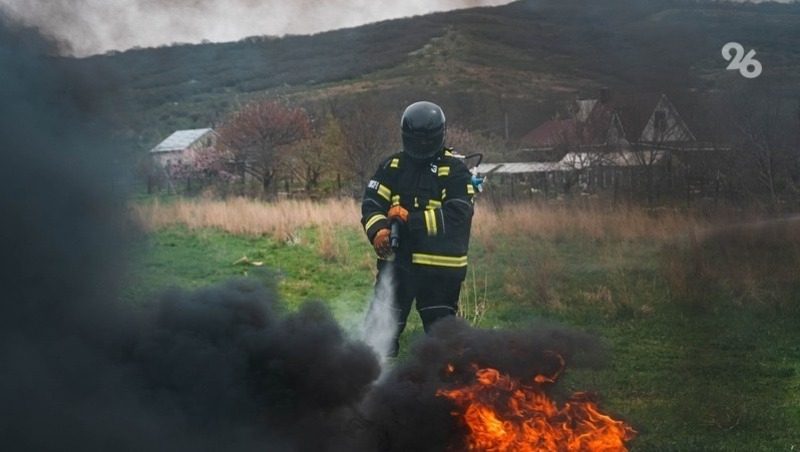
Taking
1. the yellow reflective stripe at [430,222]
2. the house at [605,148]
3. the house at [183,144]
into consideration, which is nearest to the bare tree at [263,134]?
the house at [183,144]

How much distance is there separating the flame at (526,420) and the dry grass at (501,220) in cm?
822

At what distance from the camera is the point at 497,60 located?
20141 mm

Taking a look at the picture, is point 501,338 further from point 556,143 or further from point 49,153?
point 556,143

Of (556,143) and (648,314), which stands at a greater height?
(556,143)

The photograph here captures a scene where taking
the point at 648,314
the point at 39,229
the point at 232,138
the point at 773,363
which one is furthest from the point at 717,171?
the point at 39,229

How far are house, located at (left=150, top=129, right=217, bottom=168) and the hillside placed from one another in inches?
11.8

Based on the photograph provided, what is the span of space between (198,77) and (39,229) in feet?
47.2

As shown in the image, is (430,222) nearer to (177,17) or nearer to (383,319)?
(383,319)

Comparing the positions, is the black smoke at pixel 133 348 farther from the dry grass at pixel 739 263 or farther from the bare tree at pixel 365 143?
the bare tree at pixel 365 143

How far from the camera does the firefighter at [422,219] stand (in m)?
7.26

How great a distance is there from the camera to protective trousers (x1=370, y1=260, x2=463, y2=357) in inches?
291

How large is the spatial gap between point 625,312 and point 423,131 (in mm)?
4686

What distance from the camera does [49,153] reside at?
5.69m

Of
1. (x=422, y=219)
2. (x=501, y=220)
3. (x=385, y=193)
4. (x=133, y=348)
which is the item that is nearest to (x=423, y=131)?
(x=385, y=193)
